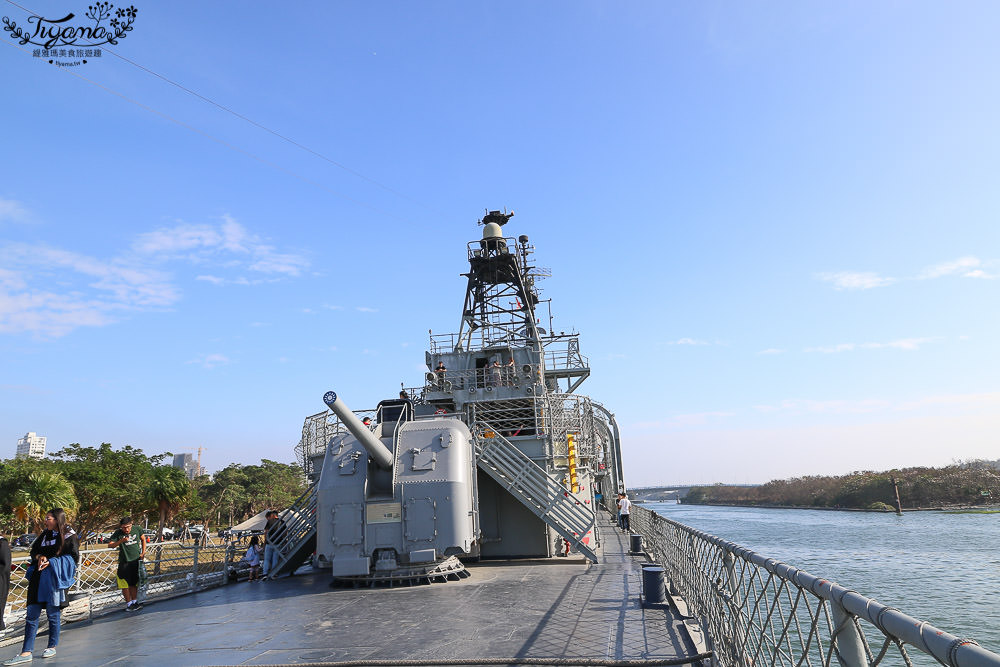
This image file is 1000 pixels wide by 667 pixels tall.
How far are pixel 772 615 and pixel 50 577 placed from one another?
25.9ft

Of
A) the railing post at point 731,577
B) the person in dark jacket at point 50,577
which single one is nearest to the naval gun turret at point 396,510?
the person in dark jacket at point 50,577

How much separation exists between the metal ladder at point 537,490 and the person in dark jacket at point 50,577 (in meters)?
8.42

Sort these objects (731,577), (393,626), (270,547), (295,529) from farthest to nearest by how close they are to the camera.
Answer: (295,529) → (270,547) → (393,626) → (731,577)

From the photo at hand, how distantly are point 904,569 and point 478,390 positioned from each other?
62.3 ft

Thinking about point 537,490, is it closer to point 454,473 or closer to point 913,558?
point 454,473

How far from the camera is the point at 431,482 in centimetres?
1192

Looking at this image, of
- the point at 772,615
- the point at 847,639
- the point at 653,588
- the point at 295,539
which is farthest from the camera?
the point at 295,539

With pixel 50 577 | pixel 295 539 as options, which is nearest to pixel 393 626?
pixel 50 577

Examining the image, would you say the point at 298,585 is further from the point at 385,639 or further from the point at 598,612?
the point at 598,612

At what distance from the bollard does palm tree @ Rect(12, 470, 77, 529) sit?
28.0 m

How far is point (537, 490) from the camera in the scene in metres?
13.8

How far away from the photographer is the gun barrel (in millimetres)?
10039

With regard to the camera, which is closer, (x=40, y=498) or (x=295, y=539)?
(x=295, y=539)

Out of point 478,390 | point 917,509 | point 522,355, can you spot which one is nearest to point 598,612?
point 478,390
